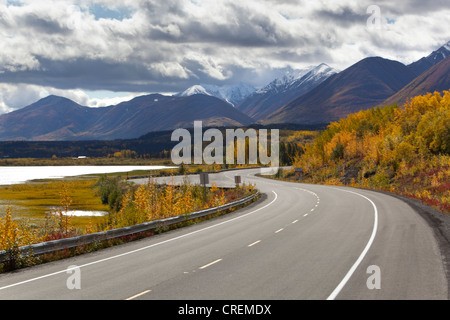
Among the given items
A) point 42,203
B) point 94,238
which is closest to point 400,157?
point 94,238

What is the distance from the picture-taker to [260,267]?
1138cm

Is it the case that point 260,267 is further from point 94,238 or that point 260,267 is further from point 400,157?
point 400,157

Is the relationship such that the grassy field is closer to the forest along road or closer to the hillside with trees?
the forest along road

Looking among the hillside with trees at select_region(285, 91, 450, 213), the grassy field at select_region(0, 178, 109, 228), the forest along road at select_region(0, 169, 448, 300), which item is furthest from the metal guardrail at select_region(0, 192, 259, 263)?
the grassy field at select_region(0, 178, 109, 228)

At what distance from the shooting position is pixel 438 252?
43.2ft

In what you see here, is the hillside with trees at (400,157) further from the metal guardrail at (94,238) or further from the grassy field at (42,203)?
the grassy field at (42,203)

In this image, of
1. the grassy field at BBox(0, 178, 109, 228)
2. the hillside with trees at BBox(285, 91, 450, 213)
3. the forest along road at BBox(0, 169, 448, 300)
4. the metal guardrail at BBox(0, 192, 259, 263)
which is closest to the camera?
the forest along road at BBox(0, 169, 448, 300)

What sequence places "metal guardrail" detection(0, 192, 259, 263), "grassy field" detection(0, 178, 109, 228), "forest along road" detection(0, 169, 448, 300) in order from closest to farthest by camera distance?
"forest along road" detection(0, 169, 448, 300)
"metal guardrail" detection(0, 192, 259, 263)
"grassy field" detection(0, 178, 109, 228)

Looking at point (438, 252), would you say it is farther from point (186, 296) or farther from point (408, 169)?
point (408, 169)

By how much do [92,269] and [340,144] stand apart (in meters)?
72.3

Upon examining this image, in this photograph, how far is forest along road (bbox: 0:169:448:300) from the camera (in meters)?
9.06

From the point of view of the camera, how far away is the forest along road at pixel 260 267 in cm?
906

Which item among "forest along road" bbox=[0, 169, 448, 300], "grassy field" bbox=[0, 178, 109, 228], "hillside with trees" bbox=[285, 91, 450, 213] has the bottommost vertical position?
"grassy field" bbox=[0, 178, 109, 228]
